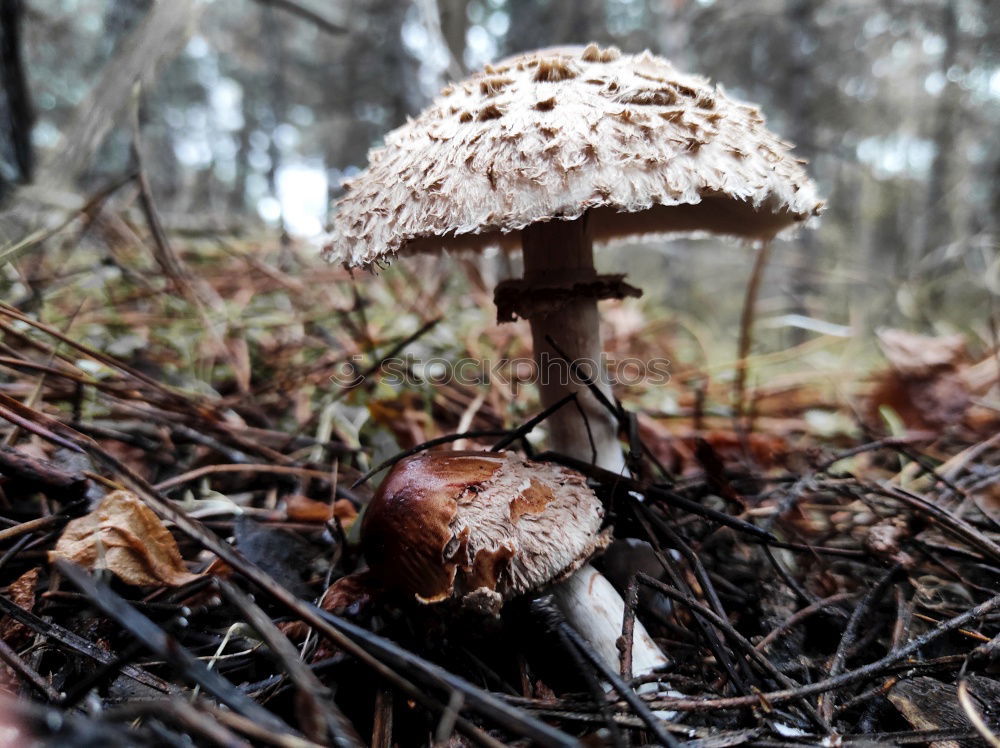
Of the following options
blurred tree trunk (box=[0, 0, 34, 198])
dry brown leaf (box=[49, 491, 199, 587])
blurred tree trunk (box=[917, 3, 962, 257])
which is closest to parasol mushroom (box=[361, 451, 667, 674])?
dry brown leaf (box=[49, 491, 199, 587])

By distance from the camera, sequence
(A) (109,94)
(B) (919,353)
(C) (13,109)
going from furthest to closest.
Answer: (C) (13,109), (B) (919,353), (A) (109,94)

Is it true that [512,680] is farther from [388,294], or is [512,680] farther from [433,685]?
[388,294]

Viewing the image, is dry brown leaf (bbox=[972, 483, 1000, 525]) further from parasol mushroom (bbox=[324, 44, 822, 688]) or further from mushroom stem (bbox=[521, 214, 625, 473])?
mushroom stem (bbox=[521, 214, 625, 473])

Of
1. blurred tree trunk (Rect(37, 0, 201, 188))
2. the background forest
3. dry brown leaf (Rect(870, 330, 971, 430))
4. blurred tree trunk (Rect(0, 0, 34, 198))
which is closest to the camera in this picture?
blurred tree trunk (Rect(37, 0, 201, 188))

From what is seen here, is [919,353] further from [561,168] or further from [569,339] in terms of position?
[561,168]

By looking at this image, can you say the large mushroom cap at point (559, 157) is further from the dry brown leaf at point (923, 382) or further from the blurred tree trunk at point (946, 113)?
the blurred tree trunk at point (946, 113)

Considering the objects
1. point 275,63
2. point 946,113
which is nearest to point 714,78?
A: point 946,113

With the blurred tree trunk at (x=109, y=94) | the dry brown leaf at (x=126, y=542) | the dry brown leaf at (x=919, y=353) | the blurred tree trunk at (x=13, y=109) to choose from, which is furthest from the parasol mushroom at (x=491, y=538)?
the blurred tree trunk at (x=13, y=109)
